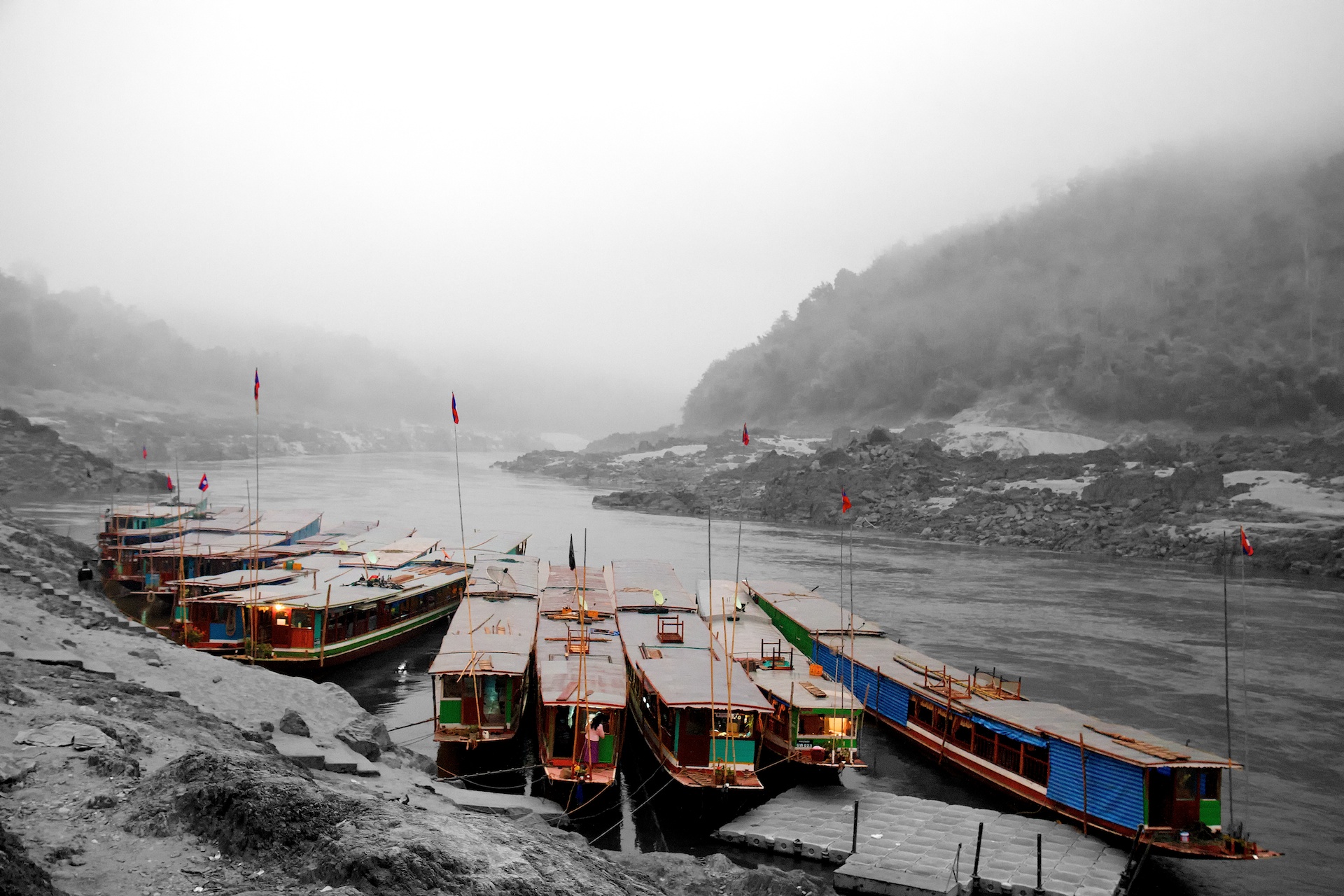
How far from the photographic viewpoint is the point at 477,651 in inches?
942

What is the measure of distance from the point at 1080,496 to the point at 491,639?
87834mm

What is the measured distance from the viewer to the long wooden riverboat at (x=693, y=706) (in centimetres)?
1977

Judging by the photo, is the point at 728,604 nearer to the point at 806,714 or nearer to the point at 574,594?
the point at 574,594

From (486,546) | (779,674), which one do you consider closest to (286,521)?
(486,546)

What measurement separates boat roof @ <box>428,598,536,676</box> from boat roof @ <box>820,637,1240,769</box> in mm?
11486

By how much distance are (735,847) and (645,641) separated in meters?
9.45

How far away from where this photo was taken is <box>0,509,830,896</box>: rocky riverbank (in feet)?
24.3

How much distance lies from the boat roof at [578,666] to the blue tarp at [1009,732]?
10.3 metres

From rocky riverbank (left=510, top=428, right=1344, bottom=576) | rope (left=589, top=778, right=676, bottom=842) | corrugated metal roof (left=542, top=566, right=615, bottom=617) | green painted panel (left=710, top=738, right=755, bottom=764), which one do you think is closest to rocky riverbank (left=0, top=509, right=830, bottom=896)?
rope (left=589, top=778, right=676, bottom=842)

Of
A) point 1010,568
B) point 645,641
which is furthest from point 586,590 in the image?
point 1010,568

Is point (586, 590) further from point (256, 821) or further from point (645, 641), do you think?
point (256, 821)

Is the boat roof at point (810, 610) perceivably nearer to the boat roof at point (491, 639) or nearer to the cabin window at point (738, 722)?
the cabin window at point (738, 722)

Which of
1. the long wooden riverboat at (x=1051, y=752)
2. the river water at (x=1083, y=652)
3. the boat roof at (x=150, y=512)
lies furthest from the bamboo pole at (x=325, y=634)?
the boat roof at (x=150, y=512)

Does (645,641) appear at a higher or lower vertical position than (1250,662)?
higher
